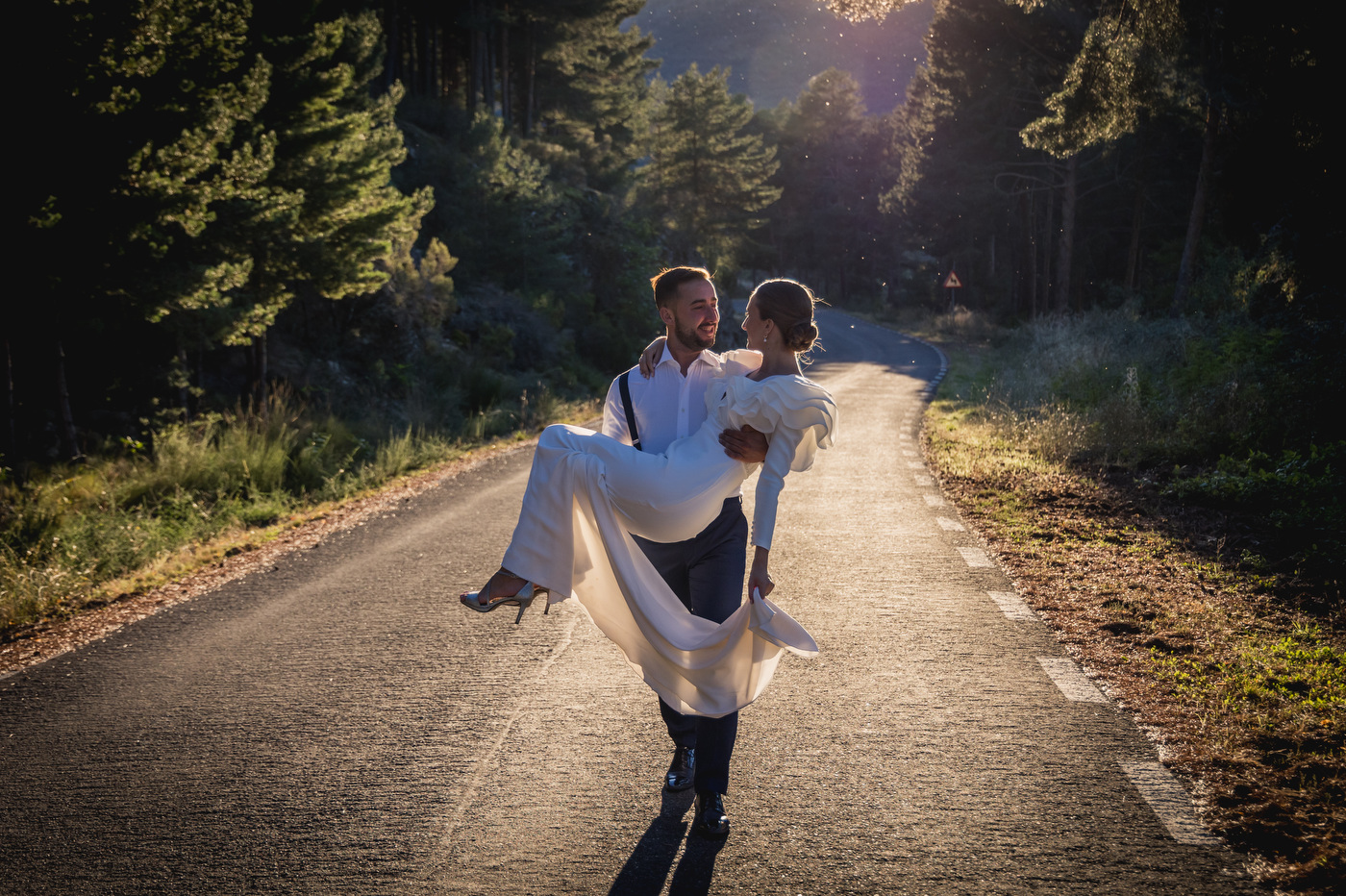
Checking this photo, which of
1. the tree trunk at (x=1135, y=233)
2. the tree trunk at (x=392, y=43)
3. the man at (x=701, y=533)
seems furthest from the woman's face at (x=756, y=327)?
the tree trunk at (x=1135, y=233)

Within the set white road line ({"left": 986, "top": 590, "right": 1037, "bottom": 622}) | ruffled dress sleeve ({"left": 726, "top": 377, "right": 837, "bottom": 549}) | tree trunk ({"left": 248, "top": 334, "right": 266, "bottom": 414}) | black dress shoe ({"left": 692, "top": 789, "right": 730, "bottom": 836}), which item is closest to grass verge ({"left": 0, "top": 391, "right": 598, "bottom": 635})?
tree trunk ({"left": 248, "top": 334, "right": 266, "bottom": 414})

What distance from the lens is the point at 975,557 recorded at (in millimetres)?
7543

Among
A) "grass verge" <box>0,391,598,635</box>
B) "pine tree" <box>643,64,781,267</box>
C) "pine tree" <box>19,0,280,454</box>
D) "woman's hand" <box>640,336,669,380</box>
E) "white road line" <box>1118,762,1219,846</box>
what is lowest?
"grass verge" <box>0,391,598,635</box>

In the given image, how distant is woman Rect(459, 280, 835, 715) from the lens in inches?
132

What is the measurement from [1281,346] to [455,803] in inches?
479

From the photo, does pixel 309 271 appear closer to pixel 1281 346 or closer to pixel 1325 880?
pixel 1281 346

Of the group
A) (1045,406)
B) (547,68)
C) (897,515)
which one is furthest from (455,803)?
(547,68)

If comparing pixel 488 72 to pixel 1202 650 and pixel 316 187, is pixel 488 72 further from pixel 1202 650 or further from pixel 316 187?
pixel 1202 650

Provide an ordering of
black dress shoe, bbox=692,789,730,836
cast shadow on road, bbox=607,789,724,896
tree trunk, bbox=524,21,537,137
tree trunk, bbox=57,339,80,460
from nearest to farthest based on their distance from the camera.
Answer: cast shadow on road, bbox=607,789,724,896 < black dress shoe, bbox=692,789,730,836 < tree trunk, bbox=57,339,80,460 < tree trunk, bbox=524,21,537,137

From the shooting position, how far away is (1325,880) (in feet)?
9.71

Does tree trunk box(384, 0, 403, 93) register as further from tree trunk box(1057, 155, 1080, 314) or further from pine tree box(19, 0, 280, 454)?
tree trunk box(1057, 155, 1080, 314)

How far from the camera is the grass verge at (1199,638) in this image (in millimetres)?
3457

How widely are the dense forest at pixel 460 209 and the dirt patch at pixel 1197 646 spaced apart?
2839mm

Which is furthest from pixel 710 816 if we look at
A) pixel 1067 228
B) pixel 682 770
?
pixel 1067 228
